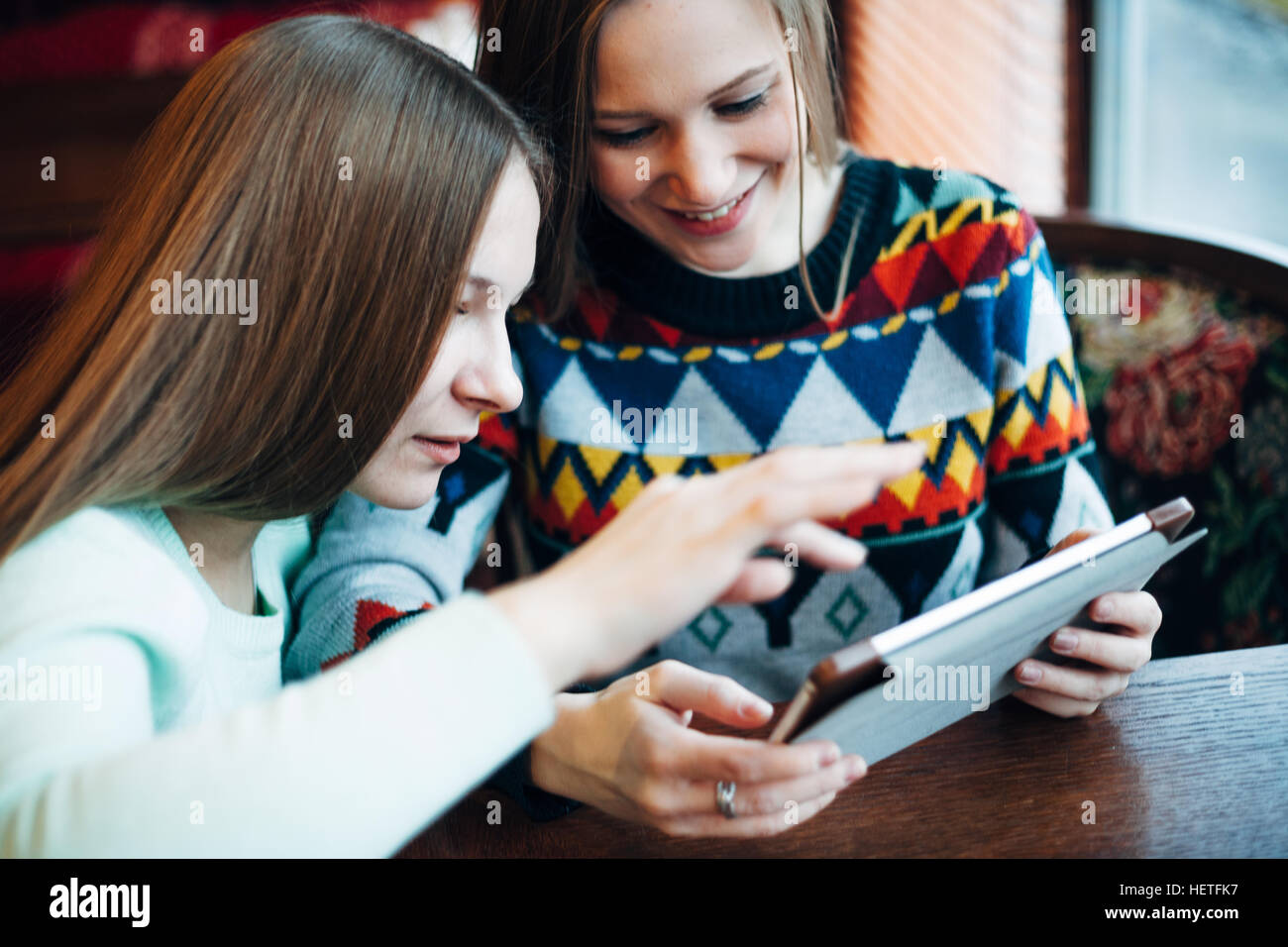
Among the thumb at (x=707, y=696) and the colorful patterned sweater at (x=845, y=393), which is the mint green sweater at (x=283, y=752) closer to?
the thumb at (x=707, y=696)

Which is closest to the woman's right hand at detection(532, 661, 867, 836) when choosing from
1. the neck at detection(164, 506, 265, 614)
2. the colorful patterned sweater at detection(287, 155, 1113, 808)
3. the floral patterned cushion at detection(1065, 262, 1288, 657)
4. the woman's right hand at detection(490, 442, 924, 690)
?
the woman's right hand at detection(490, 442, 924, 690)

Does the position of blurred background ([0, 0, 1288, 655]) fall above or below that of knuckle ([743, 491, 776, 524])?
above

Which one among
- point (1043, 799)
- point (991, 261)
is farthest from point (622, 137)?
point (1043, 799)

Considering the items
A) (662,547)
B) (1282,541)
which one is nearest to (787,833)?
(662,547)

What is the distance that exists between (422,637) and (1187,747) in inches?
20.1

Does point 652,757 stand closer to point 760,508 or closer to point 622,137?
point 760,508

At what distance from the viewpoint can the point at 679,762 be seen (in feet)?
1.90

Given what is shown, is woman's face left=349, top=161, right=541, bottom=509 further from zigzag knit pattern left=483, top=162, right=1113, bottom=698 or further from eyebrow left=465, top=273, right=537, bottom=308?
zigzag knit pattern left=483, top=162, right=1113, bottom=698

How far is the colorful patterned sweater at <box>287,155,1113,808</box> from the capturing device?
1.02 m

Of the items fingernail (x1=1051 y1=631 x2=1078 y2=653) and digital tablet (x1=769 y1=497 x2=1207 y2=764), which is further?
fingernail (x1=1051 y1=631 x2=1078 y2=653)

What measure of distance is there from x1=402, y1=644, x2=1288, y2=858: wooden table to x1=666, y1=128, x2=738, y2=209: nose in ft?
1.53

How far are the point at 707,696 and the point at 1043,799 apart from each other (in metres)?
0.21
